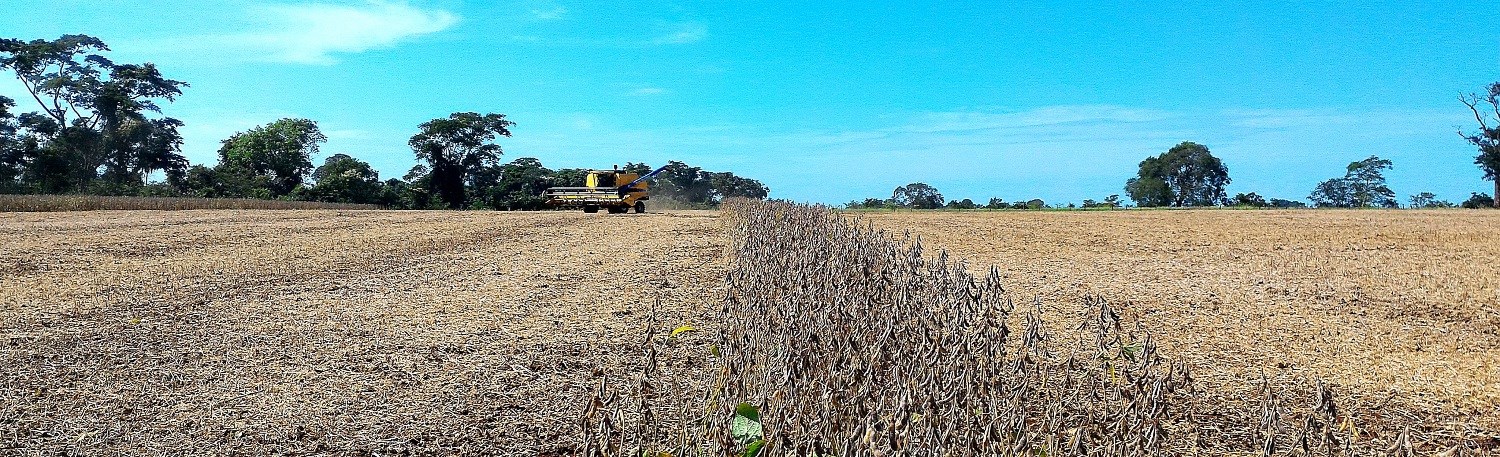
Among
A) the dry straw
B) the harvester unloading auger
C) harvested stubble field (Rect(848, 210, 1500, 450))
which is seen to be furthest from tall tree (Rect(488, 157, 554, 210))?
harvested stubble field (Rect(848, 210, 1500, 450))

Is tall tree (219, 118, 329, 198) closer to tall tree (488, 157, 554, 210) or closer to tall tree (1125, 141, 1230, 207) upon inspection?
tall tree (488, 157, 554, 210)

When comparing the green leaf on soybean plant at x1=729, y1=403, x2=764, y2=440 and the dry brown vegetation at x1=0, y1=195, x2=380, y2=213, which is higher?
the green leaf on soybean plant at x1=729, y1=403, x2=764, y2=440

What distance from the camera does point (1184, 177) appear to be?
40.2 m

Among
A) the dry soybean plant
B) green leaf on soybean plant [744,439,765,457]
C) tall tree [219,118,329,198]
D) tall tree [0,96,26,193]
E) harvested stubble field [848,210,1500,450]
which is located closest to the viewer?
the dry soybean plant

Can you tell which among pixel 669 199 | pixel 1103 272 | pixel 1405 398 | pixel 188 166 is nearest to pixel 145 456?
pixel 1405 398

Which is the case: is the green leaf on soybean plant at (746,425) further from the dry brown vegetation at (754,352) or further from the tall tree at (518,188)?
the tall tree at (518,188)

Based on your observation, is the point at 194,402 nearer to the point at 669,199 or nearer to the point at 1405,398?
the point at 1405,398

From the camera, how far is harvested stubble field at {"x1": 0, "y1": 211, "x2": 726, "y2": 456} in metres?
3.46

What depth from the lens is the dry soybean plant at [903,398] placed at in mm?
1980

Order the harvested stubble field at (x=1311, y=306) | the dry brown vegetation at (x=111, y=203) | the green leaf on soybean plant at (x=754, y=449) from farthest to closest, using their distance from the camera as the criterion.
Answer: the dry brown vegetation at (x=111, y=203)
the harvested stubble field at (x=1311, y=306)
the green leaf on soybean plant at (x=754, y=449)

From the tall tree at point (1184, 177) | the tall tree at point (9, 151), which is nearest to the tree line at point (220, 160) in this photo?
the tall tree at point (9, 151)

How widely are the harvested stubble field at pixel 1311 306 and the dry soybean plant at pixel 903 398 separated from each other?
1.70 ft

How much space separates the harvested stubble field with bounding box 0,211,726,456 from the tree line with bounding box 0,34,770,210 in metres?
23.5

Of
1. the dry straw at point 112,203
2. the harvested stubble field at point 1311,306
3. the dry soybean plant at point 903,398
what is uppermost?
the dry soybean plant at point 903,398
